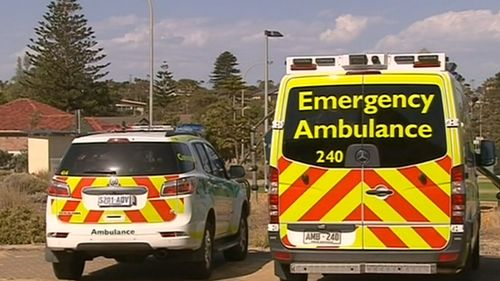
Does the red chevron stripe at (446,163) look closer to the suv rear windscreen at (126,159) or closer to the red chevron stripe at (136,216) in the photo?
the suv rear windscreen at (126,159)

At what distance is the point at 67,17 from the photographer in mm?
82875

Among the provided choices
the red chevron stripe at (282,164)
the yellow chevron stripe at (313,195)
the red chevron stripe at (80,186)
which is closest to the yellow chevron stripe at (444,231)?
the yellow chevron stripe at (313,195)

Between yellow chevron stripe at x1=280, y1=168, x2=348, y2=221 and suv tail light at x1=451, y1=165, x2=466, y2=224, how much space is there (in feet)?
3.33

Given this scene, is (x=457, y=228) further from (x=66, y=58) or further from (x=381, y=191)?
(x=66, y=58)

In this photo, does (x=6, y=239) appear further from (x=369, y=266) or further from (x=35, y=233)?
(x=369, y=266)

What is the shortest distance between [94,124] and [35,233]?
50.3 metres

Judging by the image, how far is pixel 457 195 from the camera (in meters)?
9.06

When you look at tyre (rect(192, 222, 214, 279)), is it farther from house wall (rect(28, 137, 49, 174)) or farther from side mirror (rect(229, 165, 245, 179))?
house wall (rect(28, 137, 49, 174))

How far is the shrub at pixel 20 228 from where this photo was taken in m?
16.6

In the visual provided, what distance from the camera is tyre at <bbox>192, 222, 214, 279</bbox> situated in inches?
451

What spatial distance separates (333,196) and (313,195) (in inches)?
7.7

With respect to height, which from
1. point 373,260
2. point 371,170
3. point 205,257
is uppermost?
point 371,170

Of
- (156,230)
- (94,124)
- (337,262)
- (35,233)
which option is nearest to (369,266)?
(337,262)

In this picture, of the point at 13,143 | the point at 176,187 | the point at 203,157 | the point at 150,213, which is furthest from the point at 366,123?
the point at 13,143
